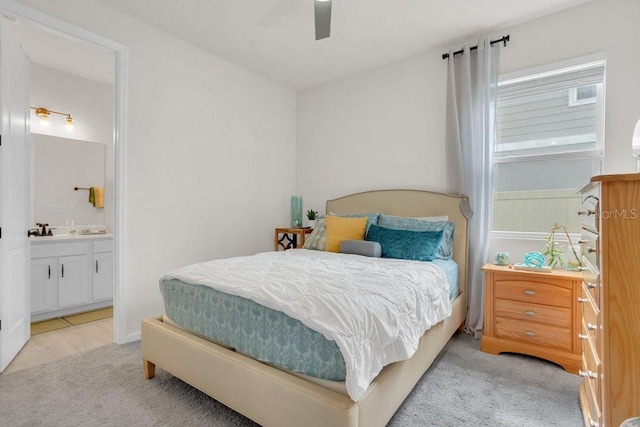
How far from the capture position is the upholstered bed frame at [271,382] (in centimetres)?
123

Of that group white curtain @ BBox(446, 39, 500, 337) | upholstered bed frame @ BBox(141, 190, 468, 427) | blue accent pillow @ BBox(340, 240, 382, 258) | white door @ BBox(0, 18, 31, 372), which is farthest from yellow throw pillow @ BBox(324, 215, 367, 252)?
white door @ BBox(0, 18, 31, 372)

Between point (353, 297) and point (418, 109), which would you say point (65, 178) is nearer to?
point (353, 297)

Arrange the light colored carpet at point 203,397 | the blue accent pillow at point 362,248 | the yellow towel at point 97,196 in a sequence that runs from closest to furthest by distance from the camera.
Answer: the light colored carpet at point 203,397, the blue accent pillow at point 362,248, the yellow towel at point 97,196

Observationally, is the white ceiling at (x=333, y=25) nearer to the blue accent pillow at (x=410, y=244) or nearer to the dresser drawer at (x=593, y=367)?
the blue accent pillow at (x=410, y=244)

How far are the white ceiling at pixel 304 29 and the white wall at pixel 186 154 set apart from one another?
0.73 ft

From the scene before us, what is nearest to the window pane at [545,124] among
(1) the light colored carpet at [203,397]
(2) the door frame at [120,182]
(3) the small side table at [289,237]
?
(1) the light colored carpet at [203,397]

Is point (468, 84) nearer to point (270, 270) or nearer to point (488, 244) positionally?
point (488, 244)

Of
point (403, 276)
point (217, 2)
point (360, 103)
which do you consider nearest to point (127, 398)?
point (403, 276)

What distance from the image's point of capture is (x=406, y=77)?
3.40 m

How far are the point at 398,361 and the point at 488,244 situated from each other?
5.80 ft

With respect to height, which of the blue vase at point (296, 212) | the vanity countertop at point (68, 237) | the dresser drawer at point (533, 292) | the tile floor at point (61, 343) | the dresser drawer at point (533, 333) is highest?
the blue vase at point (296, 212)

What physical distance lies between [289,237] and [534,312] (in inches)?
105

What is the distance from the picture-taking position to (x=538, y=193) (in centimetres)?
277

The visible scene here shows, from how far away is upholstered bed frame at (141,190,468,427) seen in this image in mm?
1229
